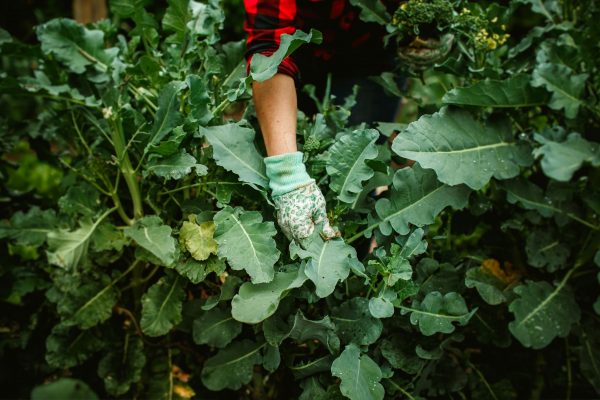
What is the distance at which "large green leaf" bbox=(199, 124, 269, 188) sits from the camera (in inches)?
58.0

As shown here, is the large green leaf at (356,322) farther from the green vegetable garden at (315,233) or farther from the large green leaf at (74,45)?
the large green leaf at (74,45)

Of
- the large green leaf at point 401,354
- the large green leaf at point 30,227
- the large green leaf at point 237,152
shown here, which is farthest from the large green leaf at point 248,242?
the large green leaf at point 30,227

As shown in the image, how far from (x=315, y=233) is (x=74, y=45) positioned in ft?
3.65

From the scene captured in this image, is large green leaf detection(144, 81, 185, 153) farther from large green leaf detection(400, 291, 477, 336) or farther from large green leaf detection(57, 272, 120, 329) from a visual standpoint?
large green leaf detection(400, 291, 477, 336)

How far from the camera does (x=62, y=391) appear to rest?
76cm

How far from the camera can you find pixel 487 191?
2.00m

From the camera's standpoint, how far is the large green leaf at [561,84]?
1546 mm

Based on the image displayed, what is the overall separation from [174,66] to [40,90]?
0.45 metres

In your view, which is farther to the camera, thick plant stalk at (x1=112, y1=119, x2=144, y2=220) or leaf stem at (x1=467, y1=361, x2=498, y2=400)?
leaf stem at (x1=467, y1=361, x2=498, y2=400)

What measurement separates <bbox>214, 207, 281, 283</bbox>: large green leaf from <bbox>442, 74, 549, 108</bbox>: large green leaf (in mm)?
666

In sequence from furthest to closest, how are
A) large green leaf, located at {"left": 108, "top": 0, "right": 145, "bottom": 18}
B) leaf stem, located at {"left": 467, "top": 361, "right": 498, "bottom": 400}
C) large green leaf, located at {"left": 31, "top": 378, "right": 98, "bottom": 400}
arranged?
large green leaf, located at {"left": 108, "top": 0, "right": 145, "bottom": 18} → leaf stem, located at {"left": 467, "top": 361, "right": 498, "bottom": 400} → large green leaf, located at {"left": 31, "top": 378, "right": 98, "bottom": 400}

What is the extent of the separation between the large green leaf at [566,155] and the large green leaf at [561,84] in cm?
13

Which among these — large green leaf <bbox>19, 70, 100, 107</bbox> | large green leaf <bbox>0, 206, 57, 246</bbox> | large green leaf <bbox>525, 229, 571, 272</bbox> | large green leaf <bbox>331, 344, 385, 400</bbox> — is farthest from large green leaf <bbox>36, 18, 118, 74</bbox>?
large green leaf <bbox>525, 229, 571, 272</bbox>

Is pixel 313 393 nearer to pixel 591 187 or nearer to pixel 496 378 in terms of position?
pixel 496 378
